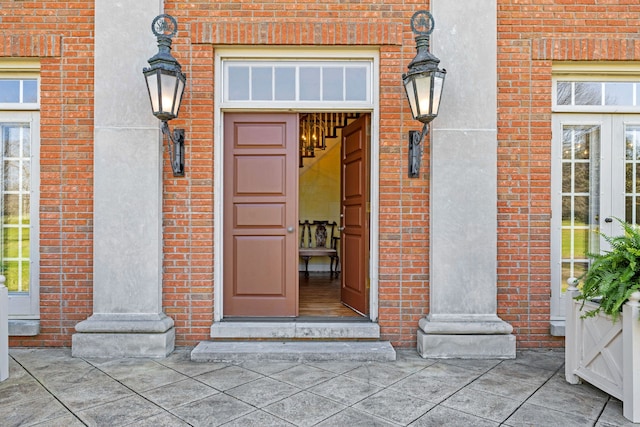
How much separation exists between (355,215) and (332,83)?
1458mm

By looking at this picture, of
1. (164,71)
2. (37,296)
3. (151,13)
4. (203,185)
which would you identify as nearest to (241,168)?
(203,185)

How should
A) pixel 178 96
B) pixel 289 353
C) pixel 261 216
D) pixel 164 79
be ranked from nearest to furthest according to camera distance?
pixel 164 79 → pixel 178 96 → pixel 289 353 → pixel 261 216

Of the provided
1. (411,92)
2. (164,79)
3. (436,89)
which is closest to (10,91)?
(164,79)

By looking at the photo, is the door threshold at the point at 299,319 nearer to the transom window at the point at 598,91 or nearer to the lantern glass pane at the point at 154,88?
the lantern glass pane at the point at 154,88

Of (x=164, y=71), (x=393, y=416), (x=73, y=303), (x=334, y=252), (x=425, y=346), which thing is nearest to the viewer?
(x=393, y=416)

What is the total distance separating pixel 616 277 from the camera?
2.66m

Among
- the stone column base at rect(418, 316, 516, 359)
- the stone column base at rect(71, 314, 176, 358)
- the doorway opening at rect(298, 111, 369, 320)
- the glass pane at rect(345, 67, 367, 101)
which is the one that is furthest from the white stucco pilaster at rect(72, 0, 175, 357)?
the doorway opening at rect(298, 111, 369, 320)

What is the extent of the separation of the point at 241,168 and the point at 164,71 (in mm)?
1164

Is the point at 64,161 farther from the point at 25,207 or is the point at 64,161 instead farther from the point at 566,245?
the point at 566,245

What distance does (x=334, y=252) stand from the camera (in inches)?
283

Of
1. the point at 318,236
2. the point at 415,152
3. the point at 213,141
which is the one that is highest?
the point at 213,141

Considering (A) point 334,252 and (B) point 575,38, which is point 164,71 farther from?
(A) point 334,252

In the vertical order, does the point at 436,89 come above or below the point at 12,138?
above

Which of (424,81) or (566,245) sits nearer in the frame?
(424,81)
